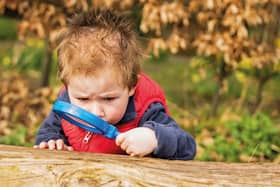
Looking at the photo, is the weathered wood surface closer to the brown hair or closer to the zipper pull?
the brown hair

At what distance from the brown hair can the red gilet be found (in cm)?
17

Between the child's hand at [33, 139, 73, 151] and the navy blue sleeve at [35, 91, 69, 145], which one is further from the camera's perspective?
the navy blue sleeve at [35, 91, 69, 145]

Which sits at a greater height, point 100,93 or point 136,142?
point 100,93

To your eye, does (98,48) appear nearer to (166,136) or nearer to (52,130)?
(166,136)

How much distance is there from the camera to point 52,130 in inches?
103

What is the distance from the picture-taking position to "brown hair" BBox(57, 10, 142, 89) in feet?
7.13

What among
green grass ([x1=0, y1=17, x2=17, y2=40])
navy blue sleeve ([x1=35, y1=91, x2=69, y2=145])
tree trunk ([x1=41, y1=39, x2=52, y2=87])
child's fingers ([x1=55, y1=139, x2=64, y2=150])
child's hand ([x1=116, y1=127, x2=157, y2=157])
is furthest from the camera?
green grass ([x1=0, y1=17, x2=17, y2=40])

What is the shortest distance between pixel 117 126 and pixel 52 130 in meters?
0.34

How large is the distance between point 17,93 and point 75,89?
3.07 m

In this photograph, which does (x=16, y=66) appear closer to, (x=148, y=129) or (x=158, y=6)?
(x=158, y=6)

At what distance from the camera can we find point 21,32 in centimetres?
471

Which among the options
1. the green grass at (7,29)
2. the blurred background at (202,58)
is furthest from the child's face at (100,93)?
the green grass at (7,29)

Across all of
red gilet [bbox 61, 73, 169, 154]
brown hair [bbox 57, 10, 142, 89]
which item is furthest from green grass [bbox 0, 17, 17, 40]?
brown hair [bbox 57, 10, 142, 89]

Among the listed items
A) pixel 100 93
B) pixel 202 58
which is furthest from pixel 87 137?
pixel 202 58
